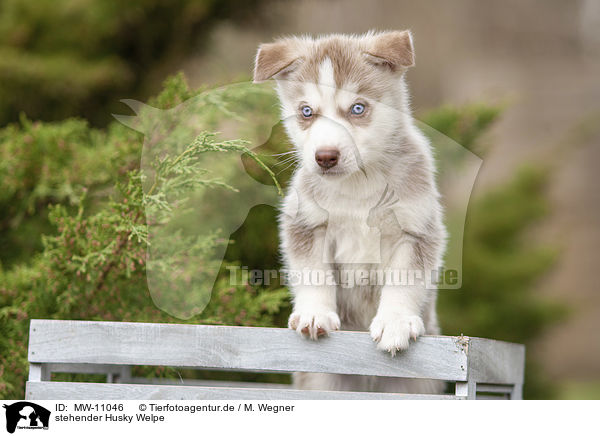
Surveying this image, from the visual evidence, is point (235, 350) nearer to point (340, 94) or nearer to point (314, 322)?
point (314, 322)

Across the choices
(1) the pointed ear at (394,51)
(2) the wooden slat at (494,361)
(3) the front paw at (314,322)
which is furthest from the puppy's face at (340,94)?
(2) the wooden slat at (494,361)

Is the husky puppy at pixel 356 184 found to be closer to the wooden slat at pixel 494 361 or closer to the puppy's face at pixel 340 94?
the puppy's face at pixel 340 94

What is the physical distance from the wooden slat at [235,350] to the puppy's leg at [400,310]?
21 mm

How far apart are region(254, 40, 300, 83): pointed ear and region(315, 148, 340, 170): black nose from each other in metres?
0.19

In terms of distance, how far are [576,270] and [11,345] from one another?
4.04 metres

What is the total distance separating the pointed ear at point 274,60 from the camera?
1.21m

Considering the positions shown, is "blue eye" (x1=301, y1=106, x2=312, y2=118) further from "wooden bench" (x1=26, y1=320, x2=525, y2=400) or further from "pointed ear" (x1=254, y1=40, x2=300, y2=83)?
"wooden bench" (x1=26, y1=320, x2=525, y2=400)

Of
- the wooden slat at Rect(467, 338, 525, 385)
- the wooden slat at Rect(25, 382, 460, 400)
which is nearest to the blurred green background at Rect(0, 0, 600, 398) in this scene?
the wooden slat at Rect(25, 382, 460, 400)

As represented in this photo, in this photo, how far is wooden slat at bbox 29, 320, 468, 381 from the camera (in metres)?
1.14

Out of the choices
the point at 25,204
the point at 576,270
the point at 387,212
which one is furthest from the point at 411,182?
the point at 576,270

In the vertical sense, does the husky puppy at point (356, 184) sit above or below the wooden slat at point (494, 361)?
above

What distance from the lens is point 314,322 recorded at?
1167 mm

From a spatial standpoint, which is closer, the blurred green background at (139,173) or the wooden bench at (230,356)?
the wooden bench at (230,356)
